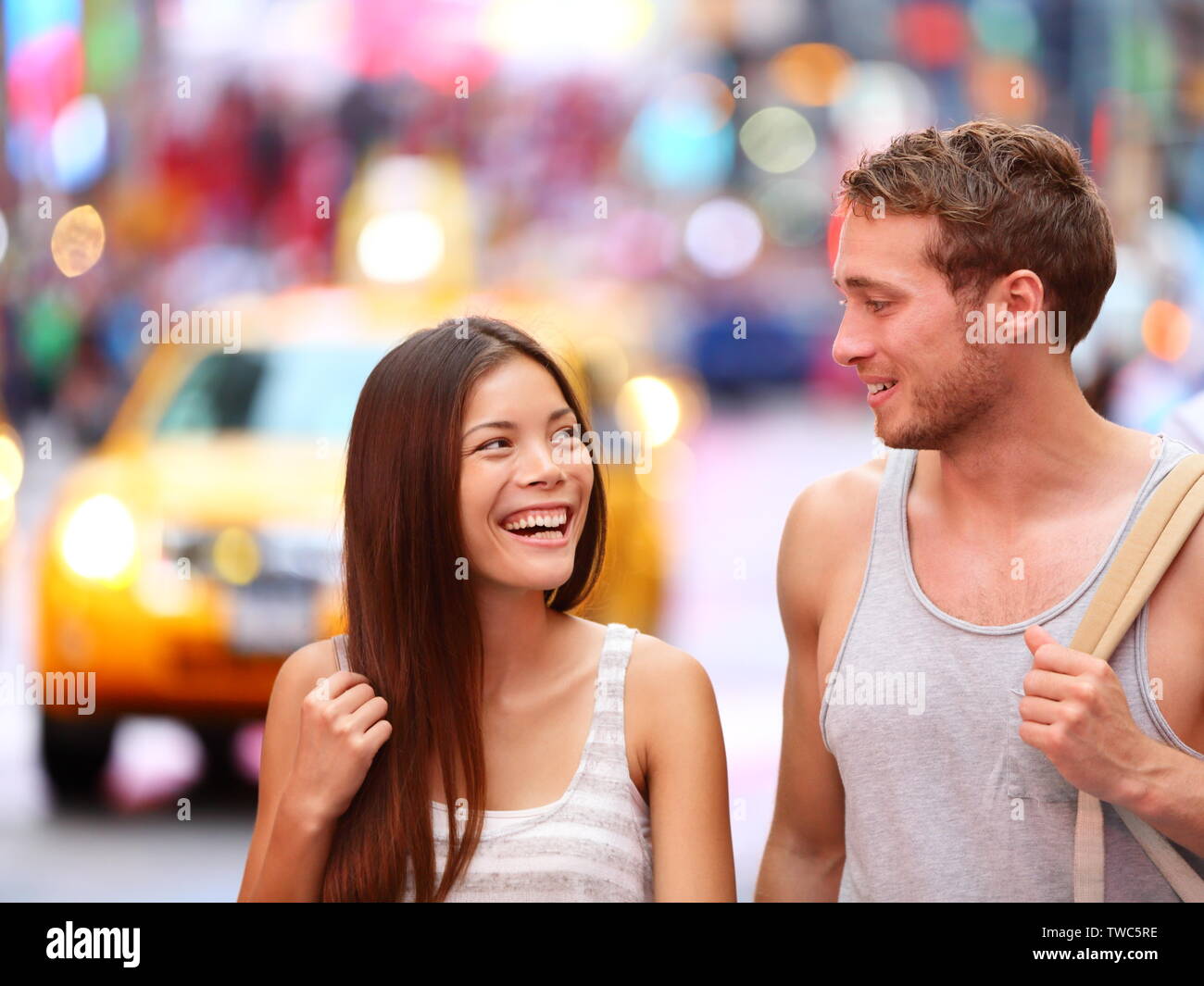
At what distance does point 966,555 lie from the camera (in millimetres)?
2779

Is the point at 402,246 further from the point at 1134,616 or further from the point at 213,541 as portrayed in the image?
the point at 1134,616

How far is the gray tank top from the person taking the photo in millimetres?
2553

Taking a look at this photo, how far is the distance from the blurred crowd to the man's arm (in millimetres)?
10970

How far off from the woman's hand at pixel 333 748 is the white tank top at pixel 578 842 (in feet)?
0.50

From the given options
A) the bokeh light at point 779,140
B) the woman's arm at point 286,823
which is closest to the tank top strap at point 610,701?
the woman's arm at point 286,823

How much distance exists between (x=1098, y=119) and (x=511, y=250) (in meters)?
10.5

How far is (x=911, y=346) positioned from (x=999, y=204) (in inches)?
10.5

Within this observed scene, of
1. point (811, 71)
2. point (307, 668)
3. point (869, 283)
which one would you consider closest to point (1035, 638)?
point (869, 283)

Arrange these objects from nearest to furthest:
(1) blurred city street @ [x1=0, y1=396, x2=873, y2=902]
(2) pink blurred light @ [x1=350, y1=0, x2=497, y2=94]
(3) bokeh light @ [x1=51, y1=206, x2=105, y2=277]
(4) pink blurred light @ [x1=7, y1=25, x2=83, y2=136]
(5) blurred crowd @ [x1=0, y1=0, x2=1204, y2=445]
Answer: (1) blurred city street @ [x1=0, y1=396, x2=873, y2=902], (4) pink blurred light @ [x1=7, y1=25, x2=83, y2=136], (5) blurred crowd @ [x1=0, y1=0, x2=1204, y2=445], (3) bokeh light @ [x1=51, y1=206, x2=105, y2=277], (2) pink blurred light @ [x1=350, y1=0, x2=497, y2=94]

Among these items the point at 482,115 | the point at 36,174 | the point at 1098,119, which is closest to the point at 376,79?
the point at 482,115

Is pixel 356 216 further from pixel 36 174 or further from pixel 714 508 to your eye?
pixel 36 174

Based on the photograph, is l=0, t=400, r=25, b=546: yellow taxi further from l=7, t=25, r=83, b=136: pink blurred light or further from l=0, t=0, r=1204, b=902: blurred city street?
l=7, t=25, r=83, b=136: pink blurred light

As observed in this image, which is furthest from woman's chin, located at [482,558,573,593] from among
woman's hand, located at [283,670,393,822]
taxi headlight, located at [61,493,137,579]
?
taxi headlight, located at [61,493,137,579]

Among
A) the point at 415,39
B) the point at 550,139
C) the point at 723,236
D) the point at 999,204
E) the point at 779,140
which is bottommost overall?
the point at 999,204
